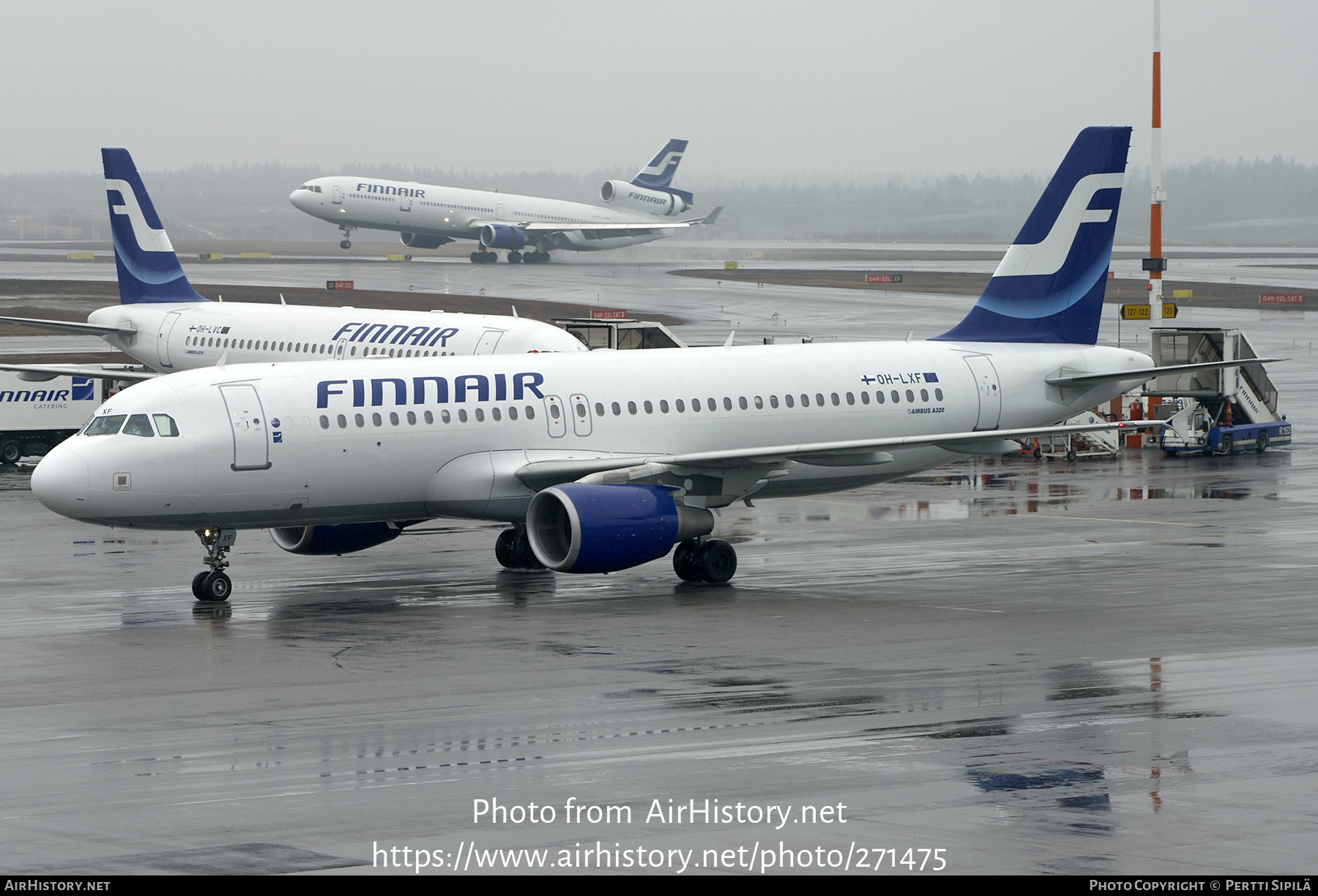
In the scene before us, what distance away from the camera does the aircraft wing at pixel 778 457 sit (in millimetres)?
28125

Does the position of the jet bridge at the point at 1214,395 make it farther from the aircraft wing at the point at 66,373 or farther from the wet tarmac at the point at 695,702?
the aircraft wing at the point at 66,373

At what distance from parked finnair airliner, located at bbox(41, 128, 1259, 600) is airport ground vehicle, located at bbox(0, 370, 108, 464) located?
70.2 ft

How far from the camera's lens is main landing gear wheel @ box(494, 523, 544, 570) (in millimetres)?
30734

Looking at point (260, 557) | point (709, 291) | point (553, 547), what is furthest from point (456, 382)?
point (709, 291)

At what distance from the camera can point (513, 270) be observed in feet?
429

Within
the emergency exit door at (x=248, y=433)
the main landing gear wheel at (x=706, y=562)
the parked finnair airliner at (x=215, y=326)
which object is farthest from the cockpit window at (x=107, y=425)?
the parked finnair airliner at (x=215, y=326)

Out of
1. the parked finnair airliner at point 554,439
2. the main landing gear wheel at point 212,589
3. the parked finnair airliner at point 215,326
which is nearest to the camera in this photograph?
the parked finnair airliner at point 554,439

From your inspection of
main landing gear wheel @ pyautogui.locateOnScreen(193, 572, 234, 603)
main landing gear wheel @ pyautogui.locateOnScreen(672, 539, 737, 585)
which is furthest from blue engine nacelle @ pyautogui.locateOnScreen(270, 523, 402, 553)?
main landing gear wheel @ pyautogui.locateOnScreen(672, 539, 737, 585)

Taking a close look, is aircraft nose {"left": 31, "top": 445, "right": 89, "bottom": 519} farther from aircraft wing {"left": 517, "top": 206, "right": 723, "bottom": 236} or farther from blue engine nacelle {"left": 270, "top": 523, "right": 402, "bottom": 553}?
aircraft wing {"left": 517, "top": 206, "right": 723, "bottom": 236}

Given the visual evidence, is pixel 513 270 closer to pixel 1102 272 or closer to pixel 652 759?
pixel 1102 272

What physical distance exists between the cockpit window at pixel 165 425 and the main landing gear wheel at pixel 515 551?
21.2ft

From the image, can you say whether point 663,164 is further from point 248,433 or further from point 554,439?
point 248,433

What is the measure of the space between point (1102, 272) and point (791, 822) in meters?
24.3

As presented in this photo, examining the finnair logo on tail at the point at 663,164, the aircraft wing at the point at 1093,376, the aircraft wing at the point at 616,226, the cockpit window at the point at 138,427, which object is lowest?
the aircraft wing at the point at 1093,376
